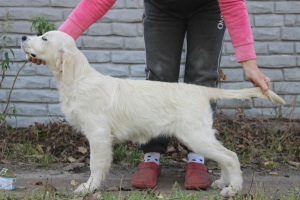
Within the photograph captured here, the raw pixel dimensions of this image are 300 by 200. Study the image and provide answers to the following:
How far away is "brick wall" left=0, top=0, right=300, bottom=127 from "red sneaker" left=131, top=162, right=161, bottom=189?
7.51ft

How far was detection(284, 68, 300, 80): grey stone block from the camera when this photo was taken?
5699 mm

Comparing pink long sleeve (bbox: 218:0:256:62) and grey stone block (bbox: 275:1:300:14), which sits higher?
grey stone block (bbox: 275:1:300:14)

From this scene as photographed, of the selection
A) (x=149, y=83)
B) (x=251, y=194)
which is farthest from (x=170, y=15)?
(x=251, y=194)

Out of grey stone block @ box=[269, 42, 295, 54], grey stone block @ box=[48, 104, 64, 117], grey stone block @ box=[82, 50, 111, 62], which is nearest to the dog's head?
grey stone block @ box=[82, 50, 111, 62]

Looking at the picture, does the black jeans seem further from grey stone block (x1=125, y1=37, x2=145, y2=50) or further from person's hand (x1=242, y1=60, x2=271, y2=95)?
grey stone block (x1=125, y1=37, x2=145, y2=50)

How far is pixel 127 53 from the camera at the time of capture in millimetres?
5676

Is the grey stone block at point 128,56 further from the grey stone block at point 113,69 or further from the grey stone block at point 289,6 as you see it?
the grey stone block at point 289,6

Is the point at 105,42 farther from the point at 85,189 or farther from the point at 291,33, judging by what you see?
the point at 85,189

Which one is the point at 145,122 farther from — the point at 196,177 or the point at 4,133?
the point at 4,133

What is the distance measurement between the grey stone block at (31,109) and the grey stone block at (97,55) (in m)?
1.07

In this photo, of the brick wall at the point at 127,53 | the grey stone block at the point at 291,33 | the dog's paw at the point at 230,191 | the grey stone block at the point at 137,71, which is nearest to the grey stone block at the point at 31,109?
the brick wall at the point at 127,53

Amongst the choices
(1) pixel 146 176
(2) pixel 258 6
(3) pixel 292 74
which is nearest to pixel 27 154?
(1) pixel 146 176

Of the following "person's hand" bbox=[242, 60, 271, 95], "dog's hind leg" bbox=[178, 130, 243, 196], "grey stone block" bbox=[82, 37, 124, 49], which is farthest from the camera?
"grey stone block" bbox=[82, 37, 124, 49]

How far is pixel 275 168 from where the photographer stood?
171 inches
